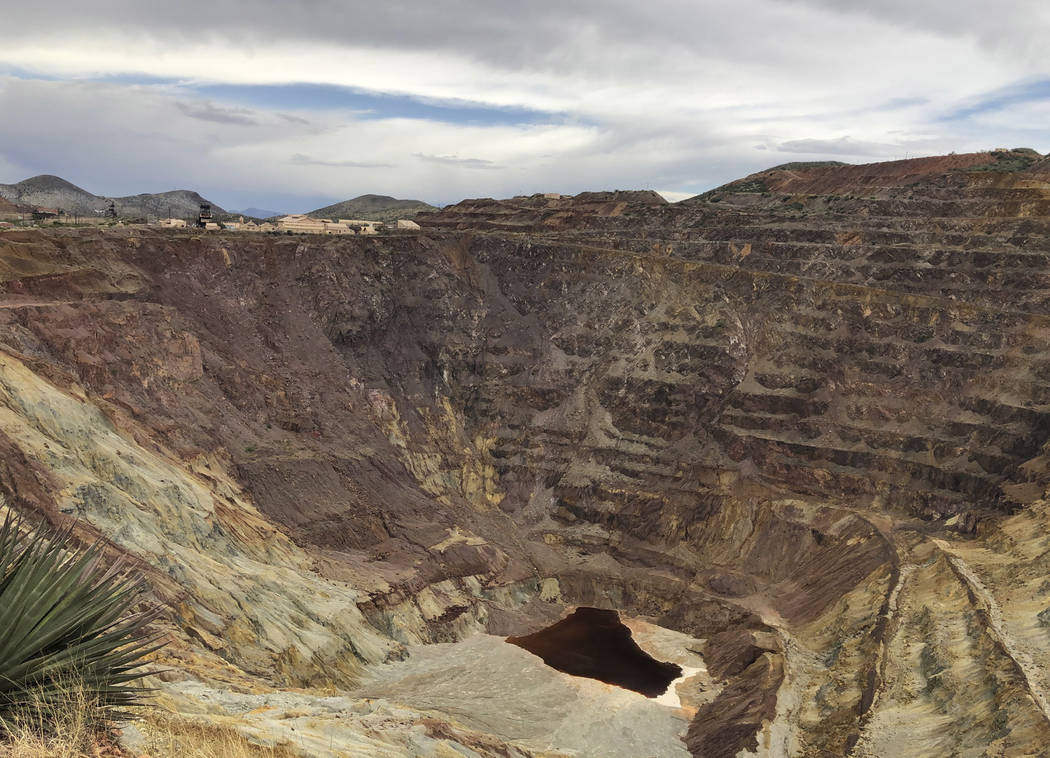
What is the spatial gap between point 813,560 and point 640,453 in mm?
19204

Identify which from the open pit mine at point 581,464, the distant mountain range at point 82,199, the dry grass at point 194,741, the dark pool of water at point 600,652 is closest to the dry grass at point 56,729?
the dry grass at point 194,741

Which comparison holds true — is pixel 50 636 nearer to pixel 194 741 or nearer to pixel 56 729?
pixel 56 729

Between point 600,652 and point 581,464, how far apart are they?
2284cm

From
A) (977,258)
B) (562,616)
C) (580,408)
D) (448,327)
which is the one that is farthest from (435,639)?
(977,258)

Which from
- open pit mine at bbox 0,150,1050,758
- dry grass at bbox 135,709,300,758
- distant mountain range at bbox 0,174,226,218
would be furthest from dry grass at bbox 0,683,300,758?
distant mountain range at bbox 0,174,226,218

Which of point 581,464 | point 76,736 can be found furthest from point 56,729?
point 581,464

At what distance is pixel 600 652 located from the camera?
200 ft

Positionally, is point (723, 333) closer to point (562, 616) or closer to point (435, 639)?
point (562, 616)

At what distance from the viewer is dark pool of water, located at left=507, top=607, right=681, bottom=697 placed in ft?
185

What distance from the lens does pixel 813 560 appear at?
65688mm

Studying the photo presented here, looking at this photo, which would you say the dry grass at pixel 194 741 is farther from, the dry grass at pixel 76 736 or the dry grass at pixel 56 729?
the dry grass at pixel 56 729

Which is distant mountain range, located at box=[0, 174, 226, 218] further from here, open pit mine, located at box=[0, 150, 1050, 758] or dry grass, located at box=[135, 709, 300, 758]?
dry grass, located at box=[135, 709, 300, 758]

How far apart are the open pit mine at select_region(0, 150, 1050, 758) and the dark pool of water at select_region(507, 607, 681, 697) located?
1.15 feet

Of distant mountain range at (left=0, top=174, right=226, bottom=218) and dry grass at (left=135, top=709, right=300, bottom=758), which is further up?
distant mountain range at (left=0, top=174, right=226, bottom=218)
